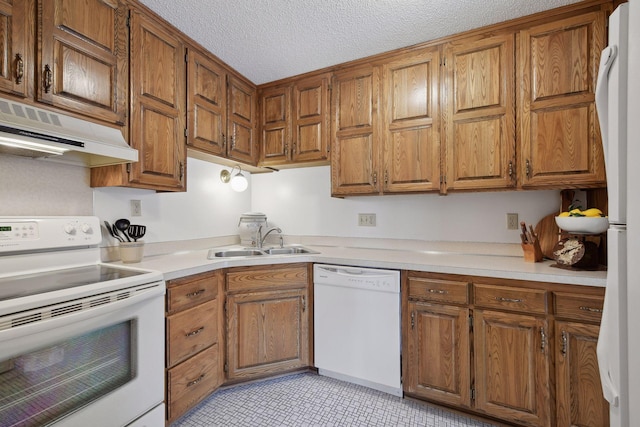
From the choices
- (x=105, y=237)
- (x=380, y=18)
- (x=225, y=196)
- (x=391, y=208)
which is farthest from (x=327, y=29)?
(x=105, y=237)

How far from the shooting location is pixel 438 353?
68.4 inches

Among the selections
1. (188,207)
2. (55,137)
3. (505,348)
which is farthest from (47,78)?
(505,348)

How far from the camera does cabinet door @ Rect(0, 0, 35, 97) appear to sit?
3.92 feet

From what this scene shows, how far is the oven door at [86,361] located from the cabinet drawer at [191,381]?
156mm

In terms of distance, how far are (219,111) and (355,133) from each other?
110 centimetres

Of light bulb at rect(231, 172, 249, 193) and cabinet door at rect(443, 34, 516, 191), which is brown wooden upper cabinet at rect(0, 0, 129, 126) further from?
cabinet door at rect(443, 34, 516, 191)

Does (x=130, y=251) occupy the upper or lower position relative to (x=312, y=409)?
upper

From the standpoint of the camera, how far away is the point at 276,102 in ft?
8.63

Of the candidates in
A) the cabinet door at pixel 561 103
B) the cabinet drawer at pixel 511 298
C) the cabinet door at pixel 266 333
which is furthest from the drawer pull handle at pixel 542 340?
the cabinet door at pixel 266 333

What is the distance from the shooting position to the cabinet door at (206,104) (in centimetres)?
206

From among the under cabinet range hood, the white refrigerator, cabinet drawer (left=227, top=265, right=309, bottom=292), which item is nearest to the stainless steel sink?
→ cabinet drawer (left=227, top=265, right=309, bottom=292)

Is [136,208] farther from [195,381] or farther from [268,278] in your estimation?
[195,381]

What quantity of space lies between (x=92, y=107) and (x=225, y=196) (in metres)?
1.34

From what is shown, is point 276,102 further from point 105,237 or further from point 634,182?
point 634,182
